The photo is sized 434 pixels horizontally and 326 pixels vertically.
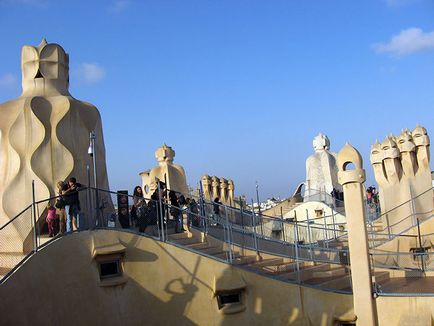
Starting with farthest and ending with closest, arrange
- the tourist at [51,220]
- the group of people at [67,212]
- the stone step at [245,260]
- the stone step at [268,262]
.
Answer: the stone step at [268,262] < the stone step at [245,260] < the tourist at [51,220] < the group of people at [67,212]

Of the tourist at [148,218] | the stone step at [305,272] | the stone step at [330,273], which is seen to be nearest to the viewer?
the tourist at [148,218]

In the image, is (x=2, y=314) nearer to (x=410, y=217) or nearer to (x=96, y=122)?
(x=96, y=122)

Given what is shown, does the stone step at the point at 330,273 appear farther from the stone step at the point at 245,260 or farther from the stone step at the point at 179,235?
the stone step at the point at 179,235

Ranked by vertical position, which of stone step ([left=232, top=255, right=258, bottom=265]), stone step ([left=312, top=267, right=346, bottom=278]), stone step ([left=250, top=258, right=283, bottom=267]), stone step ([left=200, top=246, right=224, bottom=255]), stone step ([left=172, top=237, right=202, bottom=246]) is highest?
stone step ([left=172, top=237, right=202, bottom=246])

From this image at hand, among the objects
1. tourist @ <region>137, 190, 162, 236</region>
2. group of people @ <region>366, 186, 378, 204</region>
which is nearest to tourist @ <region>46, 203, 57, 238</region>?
tourist @ <region>137, 190, 162, 236</region>

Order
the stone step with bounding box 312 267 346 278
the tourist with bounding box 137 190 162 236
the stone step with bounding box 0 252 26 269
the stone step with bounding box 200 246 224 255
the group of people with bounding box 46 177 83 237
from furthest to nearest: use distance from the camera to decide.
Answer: the stone step with bounding box 312 267 346 278 → the stone step with bounding box 200 246 224 255 → the tourist with bounding box 137 190 162 236 → the group of people with bounding box 46 177 83 237 → the stone step with bounding box 0 252 26 269

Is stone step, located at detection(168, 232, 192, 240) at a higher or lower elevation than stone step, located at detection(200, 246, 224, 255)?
higher

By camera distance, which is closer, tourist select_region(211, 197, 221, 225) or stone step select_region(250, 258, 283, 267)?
stone step select_region(250, 258, 283, 267)

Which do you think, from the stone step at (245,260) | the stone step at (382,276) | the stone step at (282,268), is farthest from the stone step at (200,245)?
the stone step at (382,276)

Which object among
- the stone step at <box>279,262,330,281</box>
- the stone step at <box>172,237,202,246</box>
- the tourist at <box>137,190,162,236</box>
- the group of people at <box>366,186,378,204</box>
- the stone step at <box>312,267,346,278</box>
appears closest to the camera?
the tourist at <box>137,190,162,236</box>

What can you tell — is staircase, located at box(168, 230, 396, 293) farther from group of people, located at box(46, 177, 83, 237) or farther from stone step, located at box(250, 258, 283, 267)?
group of people, located at box(46, 177, 83, 237)

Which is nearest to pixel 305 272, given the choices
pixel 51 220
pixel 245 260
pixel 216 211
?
pixel 245 260

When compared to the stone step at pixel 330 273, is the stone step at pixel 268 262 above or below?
above

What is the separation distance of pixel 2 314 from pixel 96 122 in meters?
5.92
